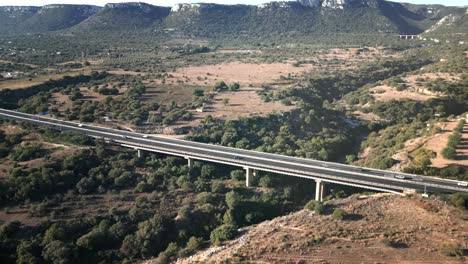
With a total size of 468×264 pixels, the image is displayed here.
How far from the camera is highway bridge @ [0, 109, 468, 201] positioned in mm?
44469

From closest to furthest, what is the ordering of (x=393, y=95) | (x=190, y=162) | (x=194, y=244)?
1. (x=194, y=244)
2. (x=190, y=162)
3. (x=393, y=95)

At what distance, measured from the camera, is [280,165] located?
5069 centimetres

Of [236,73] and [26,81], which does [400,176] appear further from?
[26,81]

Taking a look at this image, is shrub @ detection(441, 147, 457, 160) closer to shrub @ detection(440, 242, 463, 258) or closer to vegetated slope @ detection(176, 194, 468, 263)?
vegetated slope @ detection(176, 194, 468, 263)

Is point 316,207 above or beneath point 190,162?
beneath

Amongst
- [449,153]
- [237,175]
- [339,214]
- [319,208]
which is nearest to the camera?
[339,214]

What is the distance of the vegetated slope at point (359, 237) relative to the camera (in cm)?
3406

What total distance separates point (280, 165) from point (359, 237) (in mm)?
16181

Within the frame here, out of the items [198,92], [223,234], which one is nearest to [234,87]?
[198,92]

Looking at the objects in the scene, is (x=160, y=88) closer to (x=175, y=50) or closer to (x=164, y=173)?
(x=164, y=173)

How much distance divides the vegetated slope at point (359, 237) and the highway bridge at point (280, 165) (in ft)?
10.7

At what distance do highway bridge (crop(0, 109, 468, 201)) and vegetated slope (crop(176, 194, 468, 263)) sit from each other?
10.7 ft

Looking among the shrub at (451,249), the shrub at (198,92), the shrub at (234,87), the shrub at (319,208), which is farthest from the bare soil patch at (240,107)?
the shrub at (451,249)

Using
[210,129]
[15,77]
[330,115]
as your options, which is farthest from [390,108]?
[15,77]
